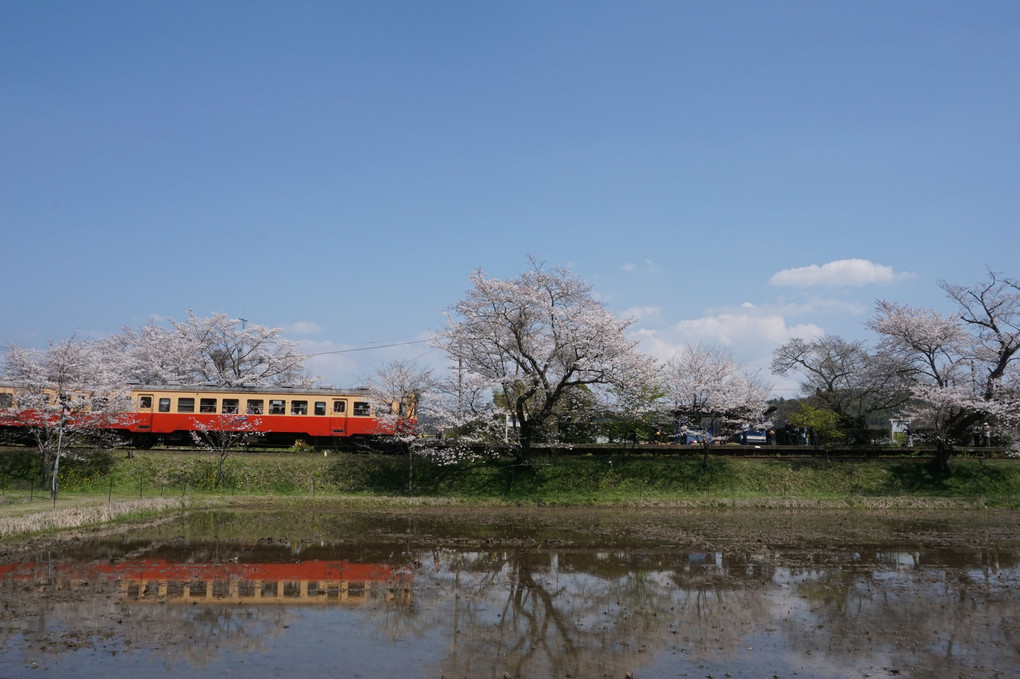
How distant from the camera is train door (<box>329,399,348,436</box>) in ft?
106

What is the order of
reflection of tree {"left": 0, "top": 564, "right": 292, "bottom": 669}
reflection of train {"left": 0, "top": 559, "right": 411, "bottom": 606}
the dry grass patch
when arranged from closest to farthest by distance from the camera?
reflection of tree {"left": 0, "top": 564, "right": 292, "bottom": 669} → reflection of train {"left": 0, "top": 559, "right": 411, "bottom": 606} → the dry grass patch

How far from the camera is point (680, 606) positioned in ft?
39.4

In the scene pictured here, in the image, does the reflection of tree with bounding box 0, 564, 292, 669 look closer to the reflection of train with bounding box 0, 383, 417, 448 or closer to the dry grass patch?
the dry grass patch

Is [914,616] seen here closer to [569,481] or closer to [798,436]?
[569,481]

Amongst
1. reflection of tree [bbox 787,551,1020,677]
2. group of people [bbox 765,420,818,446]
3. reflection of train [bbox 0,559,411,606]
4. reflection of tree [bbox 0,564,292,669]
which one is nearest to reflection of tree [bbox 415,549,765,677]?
reflection of train [bbox 0,559,411,606]

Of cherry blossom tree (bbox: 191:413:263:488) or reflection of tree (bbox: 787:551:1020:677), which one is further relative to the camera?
cherry blossom tree (bbox: 191:413:263:488)

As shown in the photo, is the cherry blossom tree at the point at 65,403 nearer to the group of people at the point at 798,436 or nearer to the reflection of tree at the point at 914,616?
the reflection of tree at the point at 914,616

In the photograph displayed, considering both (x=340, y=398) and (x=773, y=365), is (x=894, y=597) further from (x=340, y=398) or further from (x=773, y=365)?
(x=773, y=365)

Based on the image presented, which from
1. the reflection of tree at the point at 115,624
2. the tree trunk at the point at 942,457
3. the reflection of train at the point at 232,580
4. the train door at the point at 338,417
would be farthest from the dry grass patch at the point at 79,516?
the tree trunk at the point at 942,457

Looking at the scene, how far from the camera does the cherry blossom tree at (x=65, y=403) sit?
90.7 ft

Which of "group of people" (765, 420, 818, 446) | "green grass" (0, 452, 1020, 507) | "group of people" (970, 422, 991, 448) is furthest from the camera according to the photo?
"group of people" (765, 420, 818, 446)

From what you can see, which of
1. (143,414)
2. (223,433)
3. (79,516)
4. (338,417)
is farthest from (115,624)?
(143,414)

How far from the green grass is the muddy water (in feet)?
25.1

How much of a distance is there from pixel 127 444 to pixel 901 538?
29223mm
